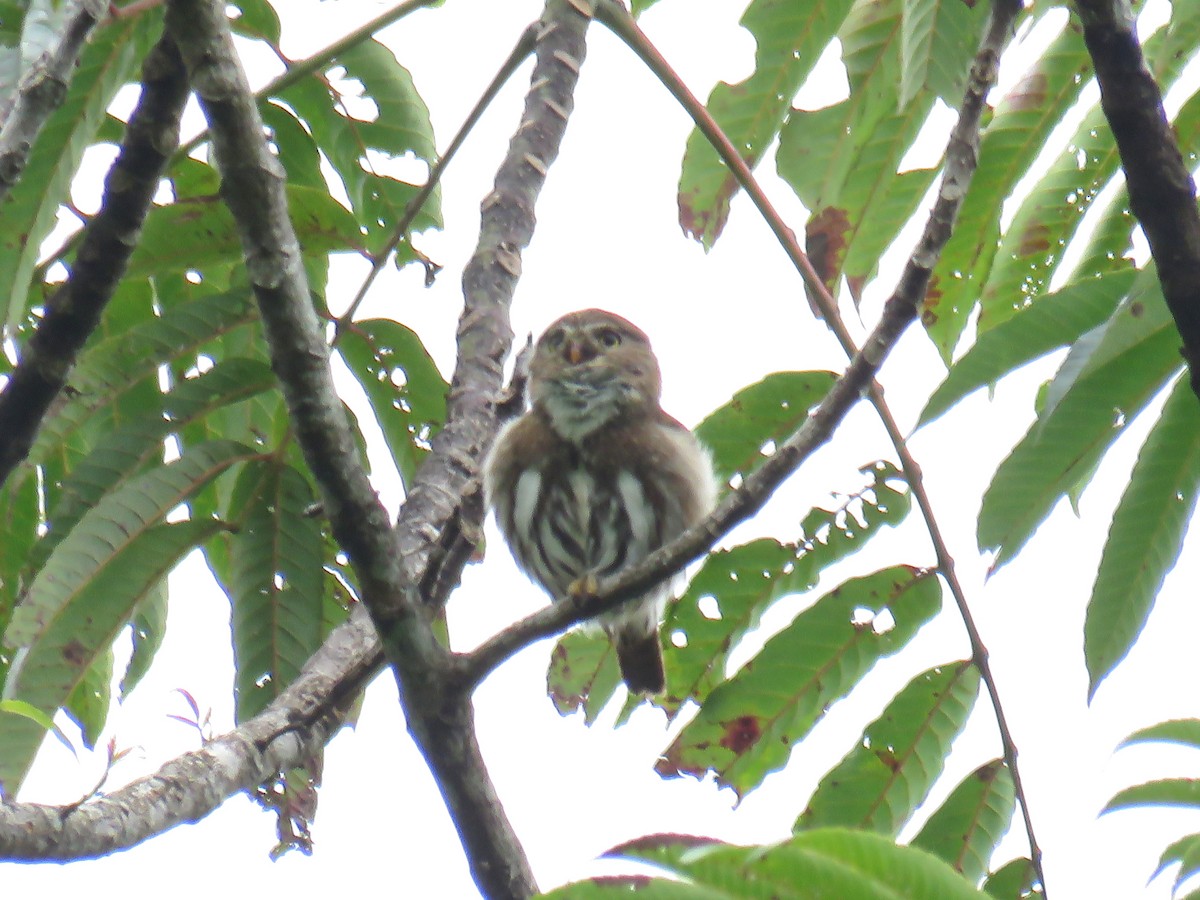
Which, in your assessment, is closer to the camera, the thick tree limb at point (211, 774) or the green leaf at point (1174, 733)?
the green leaf at point (1174, 733)

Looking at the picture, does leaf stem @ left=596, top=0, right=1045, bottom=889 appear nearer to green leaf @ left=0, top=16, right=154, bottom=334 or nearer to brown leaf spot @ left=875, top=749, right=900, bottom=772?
brown leaf spot @ left=875, top=749, right=900, bottom=772

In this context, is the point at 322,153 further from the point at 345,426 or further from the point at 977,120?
the point at 977,120

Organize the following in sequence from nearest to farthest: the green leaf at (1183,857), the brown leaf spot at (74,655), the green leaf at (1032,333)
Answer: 1. the green leaf at (1183,857)
2. the green leaf at (1032,333)
3. the brown leaf spot at (74,655)

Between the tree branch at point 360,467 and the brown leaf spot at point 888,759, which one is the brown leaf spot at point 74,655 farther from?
the brown leaf spot at point 888,759

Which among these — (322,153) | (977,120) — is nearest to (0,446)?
(322,153)

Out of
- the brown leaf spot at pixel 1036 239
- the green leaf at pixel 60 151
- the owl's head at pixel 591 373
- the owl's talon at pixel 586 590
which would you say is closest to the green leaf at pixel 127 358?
the green leaf at pixel 60 151

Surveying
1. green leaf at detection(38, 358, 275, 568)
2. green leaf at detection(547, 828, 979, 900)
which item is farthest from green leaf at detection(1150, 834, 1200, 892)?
green leaf at detection(38, 358, 275, 568)
